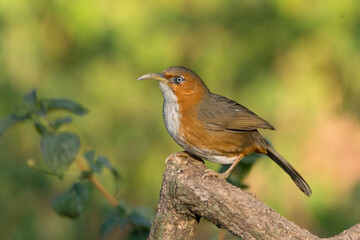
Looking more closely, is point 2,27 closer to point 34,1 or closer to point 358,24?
point 34,1

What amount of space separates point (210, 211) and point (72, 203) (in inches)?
39.8

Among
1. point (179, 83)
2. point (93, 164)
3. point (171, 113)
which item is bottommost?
point (93, 164)

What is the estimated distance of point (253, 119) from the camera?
3988 millimetres

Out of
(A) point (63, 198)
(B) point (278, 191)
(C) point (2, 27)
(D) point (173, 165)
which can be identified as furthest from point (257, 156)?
(C) point (2, 27)

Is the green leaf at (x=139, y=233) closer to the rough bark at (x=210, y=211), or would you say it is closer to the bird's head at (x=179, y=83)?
the rough bark at (x=210, y=211)

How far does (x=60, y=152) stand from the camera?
3.39m

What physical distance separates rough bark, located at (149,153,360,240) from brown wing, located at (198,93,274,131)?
0.79 m

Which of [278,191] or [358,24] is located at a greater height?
[358,24]

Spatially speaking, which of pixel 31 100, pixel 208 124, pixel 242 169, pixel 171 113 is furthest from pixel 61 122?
pixel 242 169

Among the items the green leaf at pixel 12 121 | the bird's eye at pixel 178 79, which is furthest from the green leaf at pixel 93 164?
the bird's eye at pixel 178 79

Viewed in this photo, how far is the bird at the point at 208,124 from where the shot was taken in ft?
12.3

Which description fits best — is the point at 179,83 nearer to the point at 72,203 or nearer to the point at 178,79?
the point at 178,79

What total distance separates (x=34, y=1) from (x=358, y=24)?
2922mm

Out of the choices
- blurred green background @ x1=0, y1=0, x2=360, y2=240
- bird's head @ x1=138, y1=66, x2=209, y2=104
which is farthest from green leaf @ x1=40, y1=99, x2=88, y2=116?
blurred green background @ x1=0, y1=0, x2=360, y2=240
